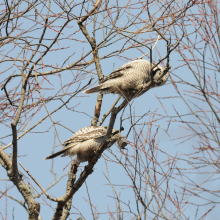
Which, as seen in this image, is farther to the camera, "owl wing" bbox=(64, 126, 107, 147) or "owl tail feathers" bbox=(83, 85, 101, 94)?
"owl wing" bbox=(64, 126, 107, 147)

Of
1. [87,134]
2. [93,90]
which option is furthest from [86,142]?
[93,90]

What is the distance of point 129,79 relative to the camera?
4.74m

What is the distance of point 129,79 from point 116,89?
246mm

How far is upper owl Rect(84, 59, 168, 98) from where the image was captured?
471 cm

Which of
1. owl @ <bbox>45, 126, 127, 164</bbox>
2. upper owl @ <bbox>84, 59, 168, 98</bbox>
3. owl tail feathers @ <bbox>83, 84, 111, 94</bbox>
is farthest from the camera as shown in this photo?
owl @ <bbox>45, 126, 127, 164</bbox>

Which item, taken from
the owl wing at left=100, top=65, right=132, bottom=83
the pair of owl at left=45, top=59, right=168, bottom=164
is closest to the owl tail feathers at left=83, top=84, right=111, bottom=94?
the pair of owl at left=45, top=59, right=168, bottom=164

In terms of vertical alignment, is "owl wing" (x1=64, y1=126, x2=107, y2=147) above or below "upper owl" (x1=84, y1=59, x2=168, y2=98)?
below

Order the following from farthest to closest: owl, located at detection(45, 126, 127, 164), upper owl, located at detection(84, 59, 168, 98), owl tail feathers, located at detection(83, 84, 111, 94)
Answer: owl, located at detection(45, 126, 127, 164), owl tail feathers, located at detection(83, 84, 111, 94), upper owl, located at detection(84, 59, 168, 98)

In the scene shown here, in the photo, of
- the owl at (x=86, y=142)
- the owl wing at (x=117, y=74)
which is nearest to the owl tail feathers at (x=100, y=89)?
the owl wing at (x=117, y=74)

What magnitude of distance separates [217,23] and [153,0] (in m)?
0.93

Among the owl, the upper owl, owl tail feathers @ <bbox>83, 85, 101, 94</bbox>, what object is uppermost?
the upper owl

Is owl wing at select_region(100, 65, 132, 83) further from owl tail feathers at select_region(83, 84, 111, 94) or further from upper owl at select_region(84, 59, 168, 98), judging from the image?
owl tail feathers at select_region(83, 84, 111, 94)

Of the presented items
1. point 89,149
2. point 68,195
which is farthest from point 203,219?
point 89,149

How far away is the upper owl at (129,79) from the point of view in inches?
185
